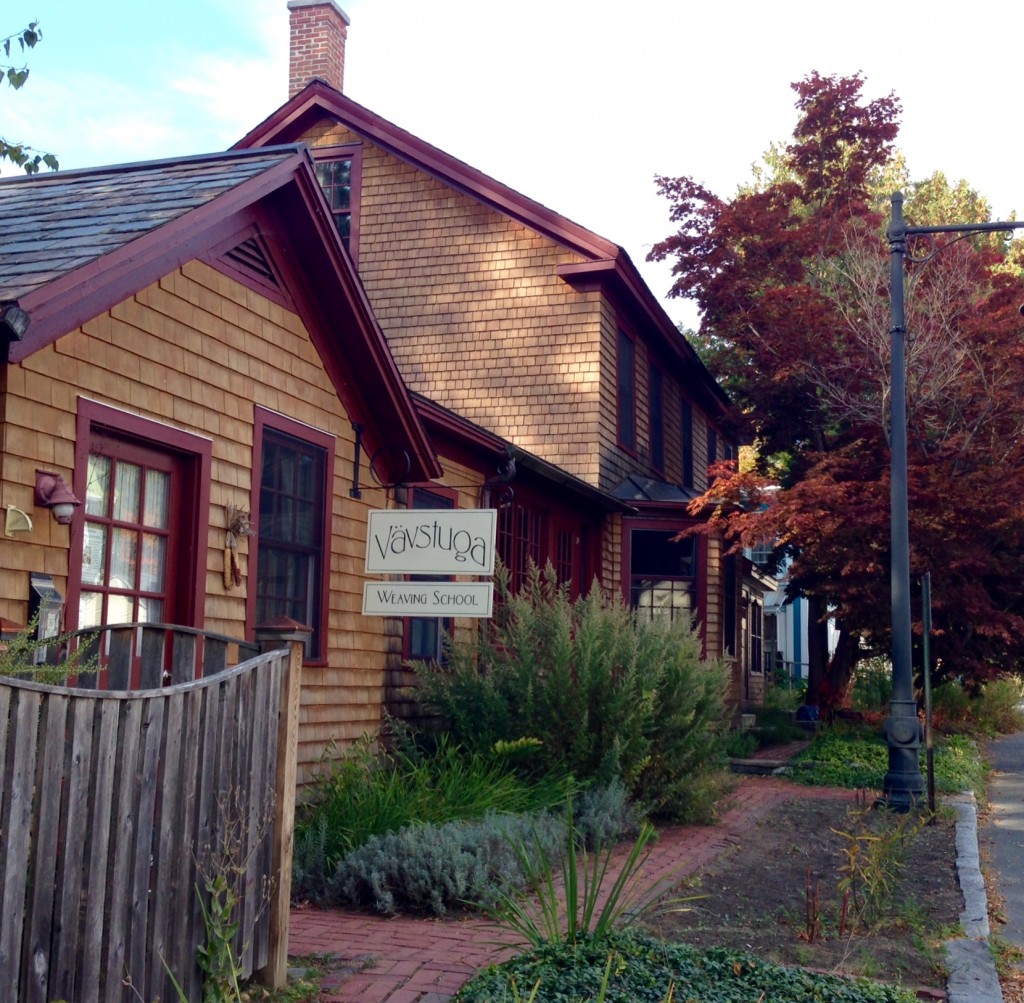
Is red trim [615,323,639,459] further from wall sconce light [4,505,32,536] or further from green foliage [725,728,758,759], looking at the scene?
wall sconce light [4,505,32,536]

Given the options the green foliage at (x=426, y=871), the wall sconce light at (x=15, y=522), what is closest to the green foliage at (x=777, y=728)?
the green foliage at (x=426, y=871)

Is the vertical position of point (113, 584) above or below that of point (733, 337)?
below

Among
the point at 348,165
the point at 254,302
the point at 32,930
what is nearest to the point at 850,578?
the point at 348,165

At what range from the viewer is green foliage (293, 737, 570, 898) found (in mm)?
7766

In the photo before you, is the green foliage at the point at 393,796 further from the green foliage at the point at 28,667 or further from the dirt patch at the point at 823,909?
the green foliage at the point at 28,667

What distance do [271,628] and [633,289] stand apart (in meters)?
12.7

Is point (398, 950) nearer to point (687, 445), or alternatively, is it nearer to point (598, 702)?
point (598, 702)

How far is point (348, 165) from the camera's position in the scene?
1830 centimetres

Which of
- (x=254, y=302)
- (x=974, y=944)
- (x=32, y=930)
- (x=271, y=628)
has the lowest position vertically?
(x=974, y=944)

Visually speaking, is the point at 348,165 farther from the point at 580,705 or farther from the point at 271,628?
the point at 271,628

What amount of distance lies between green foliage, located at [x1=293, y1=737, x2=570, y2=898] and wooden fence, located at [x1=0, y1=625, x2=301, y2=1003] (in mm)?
2317

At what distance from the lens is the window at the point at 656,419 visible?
20062mm

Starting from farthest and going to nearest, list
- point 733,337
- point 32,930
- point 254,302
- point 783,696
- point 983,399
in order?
point 783,696 → point 733,337 → point 983,399 → point 254,302 → point 32,930

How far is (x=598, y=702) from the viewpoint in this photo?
10.3 metres
